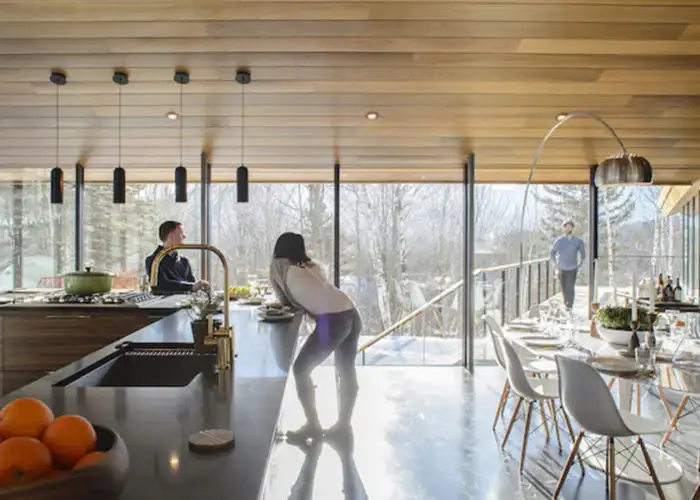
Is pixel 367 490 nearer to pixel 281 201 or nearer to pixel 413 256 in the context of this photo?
pixel 413 256

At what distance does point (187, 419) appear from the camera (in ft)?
4.62

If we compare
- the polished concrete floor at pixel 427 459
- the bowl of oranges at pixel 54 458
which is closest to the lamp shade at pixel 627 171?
the polished concrete floor at pixel 427 459

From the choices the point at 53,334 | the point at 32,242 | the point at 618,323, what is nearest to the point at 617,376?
the point at 618,323

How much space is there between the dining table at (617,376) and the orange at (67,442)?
8.15 ft

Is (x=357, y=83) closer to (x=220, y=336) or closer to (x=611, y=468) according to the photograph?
(x=220, y=336)

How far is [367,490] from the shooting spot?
3.10 metres

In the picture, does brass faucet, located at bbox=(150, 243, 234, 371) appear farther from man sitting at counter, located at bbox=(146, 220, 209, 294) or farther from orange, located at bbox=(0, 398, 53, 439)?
man sitting at counter, located at bbox=(146, 220, 209, 294)

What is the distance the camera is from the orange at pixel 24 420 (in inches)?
36.6

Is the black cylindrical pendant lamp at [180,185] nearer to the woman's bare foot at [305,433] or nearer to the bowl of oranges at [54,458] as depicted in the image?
the woman's bare foot at [305,433]

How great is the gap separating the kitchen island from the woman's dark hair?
129 centimetres

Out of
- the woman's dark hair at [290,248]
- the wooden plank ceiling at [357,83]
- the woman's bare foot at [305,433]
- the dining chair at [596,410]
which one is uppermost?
the wooden plank ceiling at [357,83]

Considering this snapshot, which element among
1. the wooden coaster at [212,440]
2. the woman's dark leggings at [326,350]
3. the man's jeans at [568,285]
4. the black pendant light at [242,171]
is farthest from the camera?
the man's jeans at [568,285]

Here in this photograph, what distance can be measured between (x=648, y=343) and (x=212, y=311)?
2378 mm

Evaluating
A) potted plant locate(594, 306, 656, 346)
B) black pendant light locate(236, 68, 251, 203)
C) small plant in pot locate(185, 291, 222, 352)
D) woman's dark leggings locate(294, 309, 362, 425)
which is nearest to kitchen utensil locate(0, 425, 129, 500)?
small plant in pot locate(185, 291, 222, 352)
